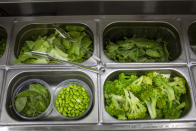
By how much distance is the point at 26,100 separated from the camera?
1572mm

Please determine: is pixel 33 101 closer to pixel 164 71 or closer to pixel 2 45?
pixel 2 45

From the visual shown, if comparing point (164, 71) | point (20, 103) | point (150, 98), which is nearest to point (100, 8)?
point (164, 71)

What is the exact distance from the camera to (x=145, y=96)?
1554 mm

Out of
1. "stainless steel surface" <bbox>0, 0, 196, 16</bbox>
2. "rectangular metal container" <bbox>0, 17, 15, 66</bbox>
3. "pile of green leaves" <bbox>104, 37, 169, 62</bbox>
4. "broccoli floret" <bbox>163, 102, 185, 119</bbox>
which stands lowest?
"broccoli floret" <bbox>163, 102, 185, 119</bbox>

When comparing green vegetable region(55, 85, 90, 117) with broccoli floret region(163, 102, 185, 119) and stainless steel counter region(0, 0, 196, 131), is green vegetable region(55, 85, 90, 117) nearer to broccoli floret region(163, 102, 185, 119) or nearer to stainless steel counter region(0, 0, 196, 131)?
stainless steel counter region(0, 0, 196, 131)

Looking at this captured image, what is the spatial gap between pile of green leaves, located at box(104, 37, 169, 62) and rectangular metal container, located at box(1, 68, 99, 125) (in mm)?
342

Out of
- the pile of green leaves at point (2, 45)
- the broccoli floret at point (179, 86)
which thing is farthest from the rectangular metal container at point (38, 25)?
the broccoli floret at point (179, 86)

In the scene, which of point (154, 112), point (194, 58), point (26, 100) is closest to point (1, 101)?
point (26, 100)

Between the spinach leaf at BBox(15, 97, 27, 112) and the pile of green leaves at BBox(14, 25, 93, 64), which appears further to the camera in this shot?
the pile of green leaves at BBox(14, 25, 93, 64)

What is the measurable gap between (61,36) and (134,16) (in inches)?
28.9

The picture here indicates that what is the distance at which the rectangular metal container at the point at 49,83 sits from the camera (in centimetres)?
142

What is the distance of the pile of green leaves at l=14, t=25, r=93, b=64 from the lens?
1761 millimetres

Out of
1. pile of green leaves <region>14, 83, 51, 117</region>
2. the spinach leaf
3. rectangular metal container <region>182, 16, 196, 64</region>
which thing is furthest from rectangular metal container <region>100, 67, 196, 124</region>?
the spinach leaf

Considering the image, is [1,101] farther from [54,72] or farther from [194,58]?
[194,58]
